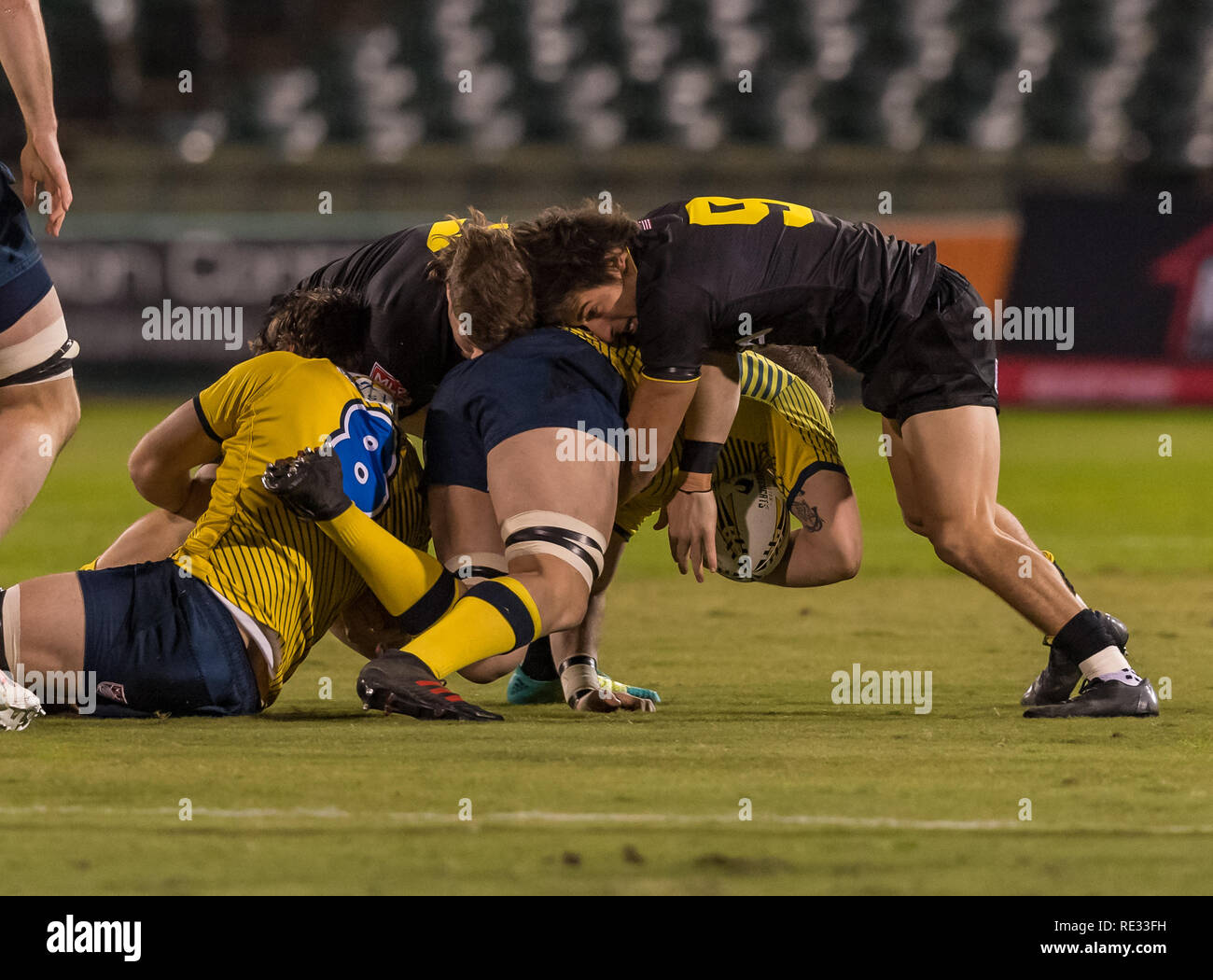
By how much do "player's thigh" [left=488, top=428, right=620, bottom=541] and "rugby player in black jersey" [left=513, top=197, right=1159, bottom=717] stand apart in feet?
0.78

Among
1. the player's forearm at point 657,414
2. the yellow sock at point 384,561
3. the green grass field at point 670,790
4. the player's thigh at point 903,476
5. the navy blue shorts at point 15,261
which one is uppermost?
the navy blue shorts at point 15,261

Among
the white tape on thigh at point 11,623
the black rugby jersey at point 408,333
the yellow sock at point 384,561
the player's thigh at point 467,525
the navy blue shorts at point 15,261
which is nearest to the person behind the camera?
the white tape on thigh at point 11,623

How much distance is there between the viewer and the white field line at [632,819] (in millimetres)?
3049

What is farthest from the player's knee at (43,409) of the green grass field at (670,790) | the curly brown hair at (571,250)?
the curly brown hair at (571,250)

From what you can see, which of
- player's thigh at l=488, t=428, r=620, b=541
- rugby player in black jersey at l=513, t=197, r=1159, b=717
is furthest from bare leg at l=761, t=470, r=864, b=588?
player's thigh at l=488, t=428, r=620, b=541

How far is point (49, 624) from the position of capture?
13.1 ft

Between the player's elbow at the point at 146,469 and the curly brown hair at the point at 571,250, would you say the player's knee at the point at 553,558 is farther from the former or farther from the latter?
the player's elbow at the point at 146,469

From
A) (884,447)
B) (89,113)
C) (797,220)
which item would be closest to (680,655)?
(884,447)

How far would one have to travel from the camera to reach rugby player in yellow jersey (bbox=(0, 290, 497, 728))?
13.3 feet

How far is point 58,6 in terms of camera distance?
2220 cm

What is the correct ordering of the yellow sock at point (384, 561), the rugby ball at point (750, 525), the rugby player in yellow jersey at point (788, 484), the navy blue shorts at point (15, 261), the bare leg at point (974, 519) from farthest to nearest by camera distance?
the rugby ball at point (750, 525), the rugby player in yellow jersey at point (788, 484), the bare leg at point (974, 519), the navy blue shorts at point (15, 261), the yellow sock at point (384, 561)

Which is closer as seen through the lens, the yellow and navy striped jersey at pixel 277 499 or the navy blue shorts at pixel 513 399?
the yellow and navy striped jersey at pixel 277 499

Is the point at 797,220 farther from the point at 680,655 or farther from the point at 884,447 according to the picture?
the point at 680,655

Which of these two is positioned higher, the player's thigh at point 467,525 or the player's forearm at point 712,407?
the player's forearm at point 712,407
